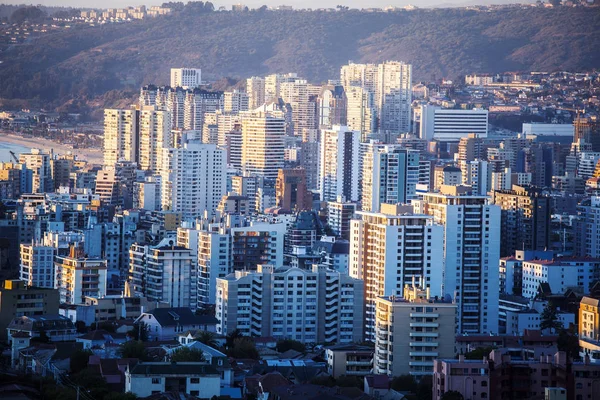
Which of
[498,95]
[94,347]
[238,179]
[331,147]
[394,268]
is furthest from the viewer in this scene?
[498,95]

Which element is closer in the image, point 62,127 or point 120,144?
point 120,144

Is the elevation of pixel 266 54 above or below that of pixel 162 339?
above

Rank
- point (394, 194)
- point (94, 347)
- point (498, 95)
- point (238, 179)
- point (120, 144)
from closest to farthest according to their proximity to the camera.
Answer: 1. point (94, 347)
2. point (394, 194)
3. point (238, 179)
4. point (120, 144)
5. point (498, 95)

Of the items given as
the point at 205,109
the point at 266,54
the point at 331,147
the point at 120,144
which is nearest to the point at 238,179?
the point at 331,147

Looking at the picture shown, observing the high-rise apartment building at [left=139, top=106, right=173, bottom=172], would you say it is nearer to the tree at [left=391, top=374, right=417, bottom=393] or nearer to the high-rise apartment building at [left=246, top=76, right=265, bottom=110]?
the high-rise apartment building at [left=246, top=76, right=265, bottom=110]

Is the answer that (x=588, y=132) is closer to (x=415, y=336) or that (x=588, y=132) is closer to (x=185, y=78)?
(x=185, y=78)

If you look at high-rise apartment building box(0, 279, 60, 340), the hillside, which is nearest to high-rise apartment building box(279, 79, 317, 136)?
the hillside

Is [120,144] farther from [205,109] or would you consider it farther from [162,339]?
[162,339]

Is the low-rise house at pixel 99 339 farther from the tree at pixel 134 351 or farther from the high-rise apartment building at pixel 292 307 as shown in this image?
the high-rise apartment building at pixel 292 307
